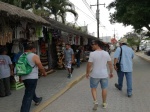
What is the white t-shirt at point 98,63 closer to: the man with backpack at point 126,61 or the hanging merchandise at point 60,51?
the man with backpack at point 126,61

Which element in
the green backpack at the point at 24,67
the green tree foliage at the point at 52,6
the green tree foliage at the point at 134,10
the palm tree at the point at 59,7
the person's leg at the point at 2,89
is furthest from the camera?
the palm tree at the point at 59,7

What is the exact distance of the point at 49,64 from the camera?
15586 mm

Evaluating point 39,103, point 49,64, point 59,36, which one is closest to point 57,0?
point 59,36

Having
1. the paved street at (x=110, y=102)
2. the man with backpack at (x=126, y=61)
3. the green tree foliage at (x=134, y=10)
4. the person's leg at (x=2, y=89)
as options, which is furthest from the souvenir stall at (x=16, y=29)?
the green tree foliage at (x=134, y=10)

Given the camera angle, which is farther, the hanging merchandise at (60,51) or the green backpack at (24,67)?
the hanging merchandise at (60,51)

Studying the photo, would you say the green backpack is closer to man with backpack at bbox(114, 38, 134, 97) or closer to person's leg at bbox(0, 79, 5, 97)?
person's leg at bbox(0, 79, 5, 97)

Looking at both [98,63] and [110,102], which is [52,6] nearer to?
[110,102]

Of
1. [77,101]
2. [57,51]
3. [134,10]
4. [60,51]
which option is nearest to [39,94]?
[77,101]

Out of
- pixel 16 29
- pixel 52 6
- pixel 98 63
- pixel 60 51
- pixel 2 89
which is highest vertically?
pixel 52 6

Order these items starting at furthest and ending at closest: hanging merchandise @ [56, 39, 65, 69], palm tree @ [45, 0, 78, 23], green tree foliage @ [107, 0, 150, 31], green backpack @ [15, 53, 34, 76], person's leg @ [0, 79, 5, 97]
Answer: palm tree @ [45, 0, 78, 23] < green tree foliage @ [107, 0, 150, 31] < hanging merchandise @ [56, 39, 65, 69] < person's leg @ [0, 79, 5, 97] < green backpack @ [15, 53, 34, 76]

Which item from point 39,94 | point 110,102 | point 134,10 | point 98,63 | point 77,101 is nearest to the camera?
point 98,63

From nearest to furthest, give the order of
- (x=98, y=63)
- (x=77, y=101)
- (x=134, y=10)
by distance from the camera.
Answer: (x=98, y=63) → (x=77, y=101) → (x=134, y=10)

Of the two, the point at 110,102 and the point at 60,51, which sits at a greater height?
the point at 60,51

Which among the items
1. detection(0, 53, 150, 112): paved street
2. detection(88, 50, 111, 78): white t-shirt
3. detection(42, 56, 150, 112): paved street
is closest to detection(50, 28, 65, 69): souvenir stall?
detection(0, 53, 150, 112): paved street
